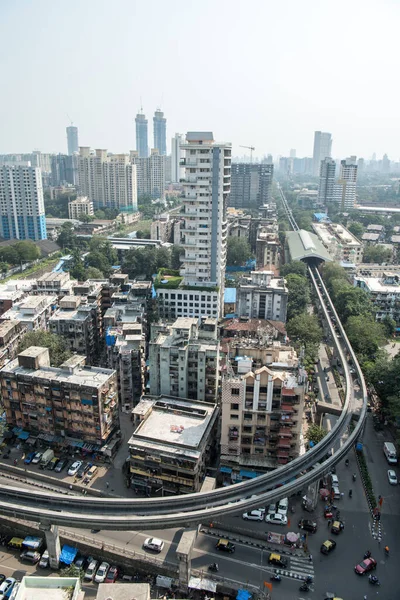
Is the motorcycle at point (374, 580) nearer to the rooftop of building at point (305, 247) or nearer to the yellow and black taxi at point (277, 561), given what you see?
the yellow and black taxi at point (277, 561)

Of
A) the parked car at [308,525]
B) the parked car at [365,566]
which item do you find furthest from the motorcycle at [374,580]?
the parked car at [308,525]

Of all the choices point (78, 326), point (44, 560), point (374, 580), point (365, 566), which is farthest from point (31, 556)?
point (78, 326)

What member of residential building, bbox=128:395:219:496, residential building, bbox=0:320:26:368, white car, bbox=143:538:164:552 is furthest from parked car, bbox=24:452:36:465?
white car, bbox=143:538:164:552

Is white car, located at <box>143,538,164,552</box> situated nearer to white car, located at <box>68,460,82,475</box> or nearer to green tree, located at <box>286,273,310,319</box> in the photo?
white car, located at <box>68,460,82,475</box>

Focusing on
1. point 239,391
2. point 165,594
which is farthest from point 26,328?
point 165,594

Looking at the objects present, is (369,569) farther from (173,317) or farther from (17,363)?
(173,317)

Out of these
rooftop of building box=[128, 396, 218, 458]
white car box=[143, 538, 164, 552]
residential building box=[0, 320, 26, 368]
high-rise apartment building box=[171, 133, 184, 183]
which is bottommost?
white car box=[143, 538, 164, 552]

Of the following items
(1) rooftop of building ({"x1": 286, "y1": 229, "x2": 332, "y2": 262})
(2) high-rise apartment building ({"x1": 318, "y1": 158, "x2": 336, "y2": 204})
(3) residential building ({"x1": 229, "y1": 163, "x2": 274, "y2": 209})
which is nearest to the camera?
(1) rooftop of building ({"x1": 286, "y1": 229, "x2": 332, "y2": 262})
